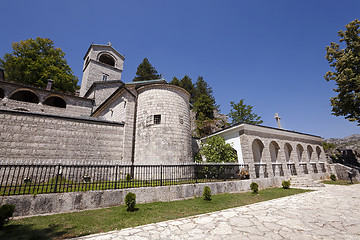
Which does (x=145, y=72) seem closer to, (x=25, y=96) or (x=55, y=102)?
(x=55, y=102)

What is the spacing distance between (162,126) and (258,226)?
9339 mm

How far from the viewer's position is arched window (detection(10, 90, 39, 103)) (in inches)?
832

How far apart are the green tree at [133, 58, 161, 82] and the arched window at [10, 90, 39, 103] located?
846 inches

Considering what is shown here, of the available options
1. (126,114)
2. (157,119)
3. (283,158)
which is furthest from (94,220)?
(283,158)

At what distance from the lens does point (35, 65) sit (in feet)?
84.2

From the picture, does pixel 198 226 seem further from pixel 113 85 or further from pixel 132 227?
pixel 113 85

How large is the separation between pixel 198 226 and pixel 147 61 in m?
43.2

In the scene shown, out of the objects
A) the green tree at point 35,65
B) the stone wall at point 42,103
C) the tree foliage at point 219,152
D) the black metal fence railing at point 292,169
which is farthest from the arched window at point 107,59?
the black metal fence railing at point 292,169

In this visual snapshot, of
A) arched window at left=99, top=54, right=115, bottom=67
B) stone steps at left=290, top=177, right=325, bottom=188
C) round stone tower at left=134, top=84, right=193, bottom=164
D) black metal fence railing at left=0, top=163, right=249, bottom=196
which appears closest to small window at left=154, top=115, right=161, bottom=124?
round stone tower at left=134, top=84, right=193, bottom=164

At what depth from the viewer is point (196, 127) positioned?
93.6 ft

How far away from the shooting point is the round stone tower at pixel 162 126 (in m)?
11.9

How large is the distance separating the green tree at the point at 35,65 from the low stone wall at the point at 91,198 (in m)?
28.8

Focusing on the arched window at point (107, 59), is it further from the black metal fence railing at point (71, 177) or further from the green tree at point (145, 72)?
the black metal fence railing at point (71, 177)

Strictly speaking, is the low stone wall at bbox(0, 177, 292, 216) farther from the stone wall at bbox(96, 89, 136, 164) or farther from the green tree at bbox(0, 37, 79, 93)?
the green tree at bbox(0, 37, 79, 93)
